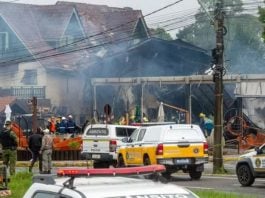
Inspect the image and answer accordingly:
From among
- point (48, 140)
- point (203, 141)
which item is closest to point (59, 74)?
point (48, 140)

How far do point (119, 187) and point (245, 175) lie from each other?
1393cm

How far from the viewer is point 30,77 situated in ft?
171

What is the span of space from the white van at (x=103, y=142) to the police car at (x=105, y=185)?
21.6 metres

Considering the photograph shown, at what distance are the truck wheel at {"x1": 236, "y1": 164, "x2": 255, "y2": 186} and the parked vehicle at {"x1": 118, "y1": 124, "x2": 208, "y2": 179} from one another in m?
2.71

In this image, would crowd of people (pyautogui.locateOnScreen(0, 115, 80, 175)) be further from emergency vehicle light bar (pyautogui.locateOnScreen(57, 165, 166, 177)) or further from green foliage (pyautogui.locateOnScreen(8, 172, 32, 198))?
emergency vehicle light bar (pyautogui.locateOnScreen(57, 165, 166, 177))

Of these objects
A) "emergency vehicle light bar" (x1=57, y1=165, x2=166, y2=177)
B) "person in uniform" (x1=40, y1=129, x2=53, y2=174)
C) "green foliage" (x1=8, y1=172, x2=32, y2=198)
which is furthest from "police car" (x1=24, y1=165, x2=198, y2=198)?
→ "person in uniform" (x1=40, y1=129, x2=53, y2=174)

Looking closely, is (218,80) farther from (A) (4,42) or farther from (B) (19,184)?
(A) (4,42)

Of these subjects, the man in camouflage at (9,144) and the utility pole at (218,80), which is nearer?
the man in camouflage at (9,144)

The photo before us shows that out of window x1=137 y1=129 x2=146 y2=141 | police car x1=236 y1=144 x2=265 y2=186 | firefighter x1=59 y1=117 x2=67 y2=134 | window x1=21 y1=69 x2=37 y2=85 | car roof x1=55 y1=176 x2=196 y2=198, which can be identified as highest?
window x1=21 y1=69 x2=37 y2=85

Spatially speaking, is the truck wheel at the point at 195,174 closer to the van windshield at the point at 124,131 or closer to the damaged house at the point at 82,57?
the van windshield at the point at 124,131

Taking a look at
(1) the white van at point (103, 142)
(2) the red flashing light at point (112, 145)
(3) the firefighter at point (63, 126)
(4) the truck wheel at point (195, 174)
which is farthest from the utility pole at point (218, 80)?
(3) the firefighter at point (63, 126)

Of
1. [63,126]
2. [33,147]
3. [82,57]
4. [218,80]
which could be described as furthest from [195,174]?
[82,57]

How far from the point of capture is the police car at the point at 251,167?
19.4 meters

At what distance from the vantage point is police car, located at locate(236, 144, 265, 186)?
19.4m
